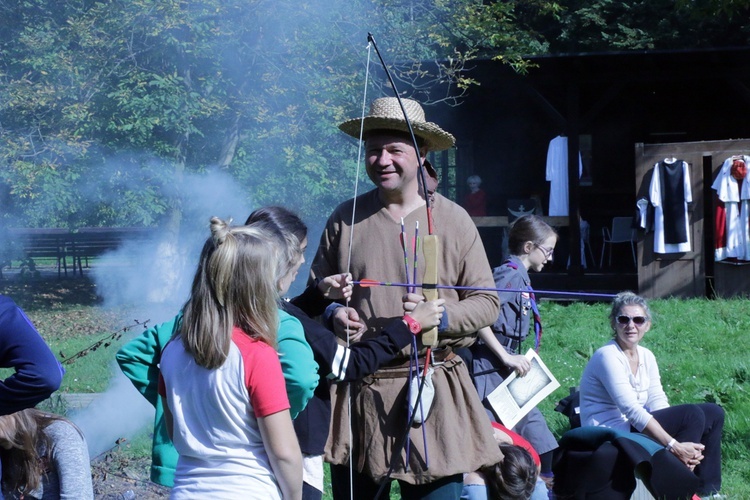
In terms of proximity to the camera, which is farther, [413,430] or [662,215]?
[662,215]

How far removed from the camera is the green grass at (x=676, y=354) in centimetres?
565

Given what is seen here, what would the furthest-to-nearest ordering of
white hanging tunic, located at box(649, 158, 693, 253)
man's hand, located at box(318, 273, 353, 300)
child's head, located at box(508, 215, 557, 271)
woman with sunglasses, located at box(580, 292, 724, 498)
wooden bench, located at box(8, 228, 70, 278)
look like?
1. wooden bench, located at box(8, 228, 70, 278)
2. white hanging tunic, located at box(649, 158, 693, 253)
3. child's head, located at box(508, 215, 557, 271)
4. woman with sunglasses, located at box(580, 292, 724, 498)
5. man's hand, located at box(318, 273, 353, 300)

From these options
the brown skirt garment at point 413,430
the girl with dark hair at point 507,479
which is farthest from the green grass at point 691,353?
the brown skirt garment at point 413,430

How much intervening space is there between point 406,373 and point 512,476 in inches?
47.5

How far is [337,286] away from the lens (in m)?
2.83

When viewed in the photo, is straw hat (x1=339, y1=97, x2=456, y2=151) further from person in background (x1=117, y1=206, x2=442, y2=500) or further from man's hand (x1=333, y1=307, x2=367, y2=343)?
man's hand (x1=333, y1=307, x2=367, y2=343)

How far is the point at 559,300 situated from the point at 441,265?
8727mm

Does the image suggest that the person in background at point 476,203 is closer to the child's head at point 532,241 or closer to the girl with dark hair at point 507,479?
the child's head at point 532,241

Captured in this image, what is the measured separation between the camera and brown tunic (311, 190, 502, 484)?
284 centimetres

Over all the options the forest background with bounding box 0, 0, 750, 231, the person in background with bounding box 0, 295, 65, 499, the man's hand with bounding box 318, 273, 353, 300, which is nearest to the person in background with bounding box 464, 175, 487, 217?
the forest background with bounding box 0, 0, 750, 231

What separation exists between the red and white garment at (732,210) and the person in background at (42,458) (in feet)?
29.2

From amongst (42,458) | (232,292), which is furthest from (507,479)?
(232,292)

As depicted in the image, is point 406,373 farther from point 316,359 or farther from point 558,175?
point 558,175

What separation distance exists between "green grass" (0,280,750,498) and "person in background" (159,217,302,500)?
2.71 meters
